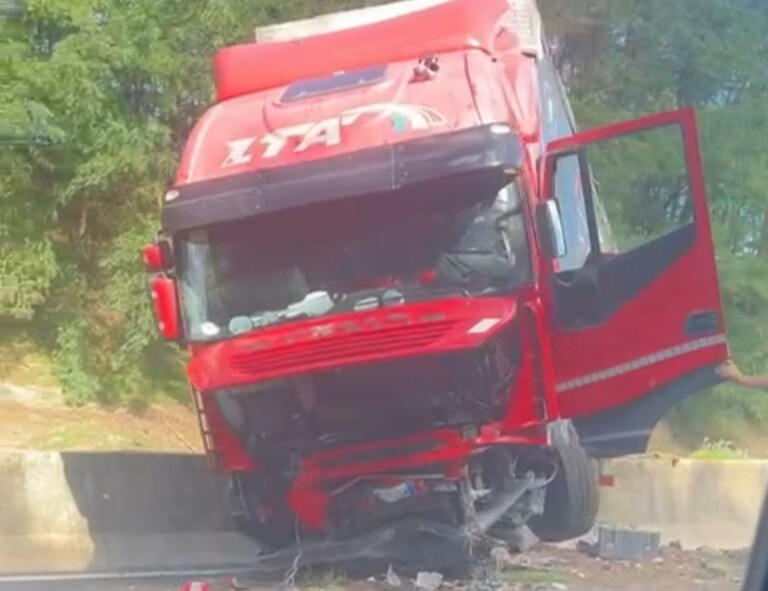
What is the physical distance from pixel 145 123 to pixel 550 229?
151 inches

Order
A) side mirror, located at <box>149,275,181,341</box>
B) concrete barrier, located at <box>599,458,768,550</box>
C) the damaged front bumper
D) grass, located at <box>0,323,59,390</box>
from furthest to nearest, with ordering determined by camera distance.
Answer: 1. grass, located at <box>0,323,59,390</box>
2. side mirror, located at <box>149,275,181,341</box>
3. concrete barrier, located at <box>599,458,768,550</box>
4. the damaged front bumper

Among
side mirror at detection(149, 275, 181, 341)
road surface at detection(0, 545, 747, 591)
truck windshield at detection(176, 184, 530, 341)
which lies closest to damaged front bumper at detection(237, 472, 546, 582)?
road surface at detection(0, 545, 747, 591)

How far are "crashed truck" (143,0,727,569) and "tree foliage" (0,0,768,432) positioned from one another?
285 millimetres

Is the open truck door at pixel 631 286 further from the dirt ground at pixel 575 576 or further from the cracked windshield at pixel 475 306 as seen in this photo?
the dirt ground at pixel 575 576

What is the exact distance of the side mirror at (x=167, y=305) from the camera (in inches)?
325

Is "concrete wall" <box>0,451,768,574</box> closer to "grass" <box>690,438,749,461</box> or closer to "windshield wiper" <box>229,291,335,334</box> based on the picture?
"grass" <box>690,438,749,461</box>

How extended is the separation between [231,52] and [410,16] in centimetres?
111

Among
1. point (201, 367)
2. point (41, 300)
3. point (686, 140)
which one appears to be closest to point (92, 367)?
point (41, 300)

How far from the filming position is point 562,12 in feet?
29.4

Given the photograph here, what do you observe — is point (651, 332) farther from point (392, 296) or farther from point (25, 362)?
point (25, 362)

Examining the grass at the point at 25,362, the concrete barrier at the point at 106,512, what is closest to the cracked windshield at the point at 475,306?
the concrete barrier at the point at 106,512

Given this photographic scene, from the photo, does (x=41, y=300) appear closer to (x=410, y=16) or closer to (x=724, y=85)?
(x=410, y=16)

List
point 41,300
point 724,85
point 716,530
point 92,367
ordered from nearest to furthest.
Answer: point 716,530
point 724,85
point 92,367
point 41,300

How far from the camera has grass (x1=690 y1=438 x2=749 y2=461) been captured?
26.3ft
